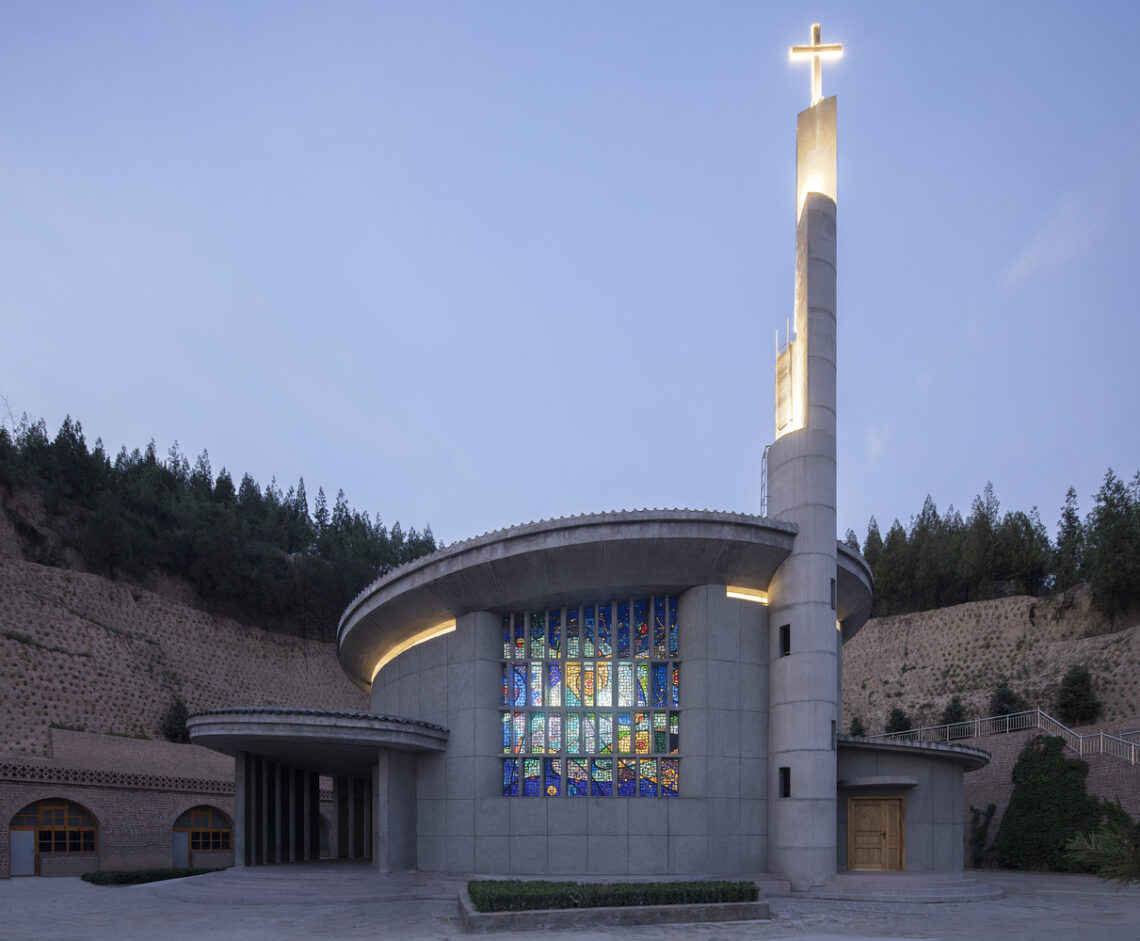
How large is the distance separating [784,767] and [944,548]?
3452cm

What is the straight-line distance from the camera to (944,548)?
49.9 m

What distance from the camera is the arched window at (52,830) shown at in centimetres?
2594

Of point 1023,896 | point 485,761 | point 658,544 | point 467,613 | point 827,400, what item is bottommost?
point 1023,896

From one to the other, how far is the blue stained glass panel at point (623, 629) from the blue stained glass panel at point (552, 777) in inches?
108

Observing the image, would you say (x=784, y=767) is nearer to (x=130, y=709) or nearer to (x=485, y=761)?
(x=485, y=761)

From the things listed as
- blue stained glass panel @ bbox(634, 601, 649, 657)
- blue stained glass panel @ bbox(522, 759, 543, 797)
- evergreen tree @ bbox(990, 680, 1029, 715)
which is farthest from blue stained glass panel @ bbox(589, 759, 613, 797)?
evergreen tree @ bbox(990, 680, 1029, 715)

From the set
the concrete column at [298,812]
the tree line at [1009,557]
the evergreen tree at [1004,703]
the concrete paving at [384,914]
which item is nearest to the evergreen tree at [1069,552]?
the tree line at [1009,557]

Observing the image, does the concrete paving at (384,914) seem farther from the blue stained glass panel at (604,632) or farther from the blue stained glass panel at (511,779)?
the blue stained glass panel at (604,632)

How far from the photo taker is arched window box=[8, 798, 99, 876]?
85.1 ft

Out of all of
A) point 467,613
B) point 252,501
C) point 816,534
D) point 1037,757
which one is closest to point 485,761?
point 467,613

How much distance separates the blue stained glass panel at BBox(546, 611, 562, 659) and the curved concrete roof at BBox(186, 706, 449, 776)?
9.69 ft

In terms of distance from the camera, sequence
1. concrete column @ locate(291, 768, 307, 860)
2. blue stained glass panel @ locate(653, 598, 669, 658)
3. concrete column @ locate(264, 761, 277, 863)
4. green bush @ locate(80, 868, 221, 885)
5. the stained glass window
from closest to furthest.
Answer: the stained glass window, blue stained glass panel @ locate(653, 598, 669, 658), green bush @ locate(80, 868, 221, 885), concrete column @ locate(264, 761, 277, 863), concrete column @ locate(291, 768, 307, 860)

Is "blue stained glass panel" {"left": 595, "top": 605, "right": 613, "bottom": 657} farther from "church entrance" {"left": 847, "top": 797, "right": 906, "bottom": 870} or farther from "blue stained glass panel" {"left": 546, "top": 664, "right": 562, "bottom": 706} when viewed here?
"church entrance" {"left": 847, "top": 797, "right": 906, "bottom": 870}

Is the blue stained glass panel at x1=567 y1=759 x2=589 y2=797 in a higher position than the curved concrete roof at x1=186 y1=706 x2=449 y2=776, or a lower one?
lower
